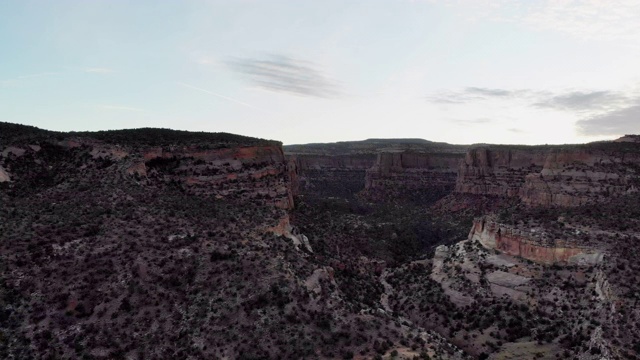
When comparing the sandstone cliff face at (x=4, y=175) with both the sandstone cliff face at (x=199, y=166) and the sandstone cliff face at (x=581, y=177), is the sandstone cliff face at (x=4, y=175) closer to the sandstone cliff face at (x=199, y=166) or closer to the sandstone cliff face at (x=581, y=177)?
the sandstone cliff face at (x=199, y=166)

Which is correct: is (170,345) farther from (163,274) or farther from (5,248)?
(5,248)

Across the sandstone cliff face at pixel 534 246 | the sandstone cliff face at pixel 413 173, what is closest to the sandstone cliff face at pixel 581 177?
the sandstone cliff face at pixel 534 246

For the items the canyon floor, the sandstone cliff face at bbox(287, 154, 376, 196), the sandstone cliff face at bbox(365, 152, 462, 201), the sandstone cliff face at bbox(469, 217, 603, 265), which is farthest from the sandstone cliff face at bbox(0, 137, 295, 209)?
the sandstone cliff face at bbox(287, 154, 376, 196)

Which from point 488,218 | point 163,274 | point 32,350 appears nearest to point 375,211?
point 488,218

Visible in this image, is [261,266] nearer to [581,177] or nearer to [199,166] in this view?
[199,166]

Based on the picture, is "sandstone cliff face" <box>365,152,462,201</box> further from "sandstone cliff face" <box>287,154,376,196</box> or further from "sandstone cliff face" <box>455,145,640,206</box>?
"sandstone cliff face" <box>455,145,640,206</box>

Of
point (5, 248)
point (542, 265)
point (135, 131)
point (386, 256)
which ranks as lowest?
point (386, 256)
